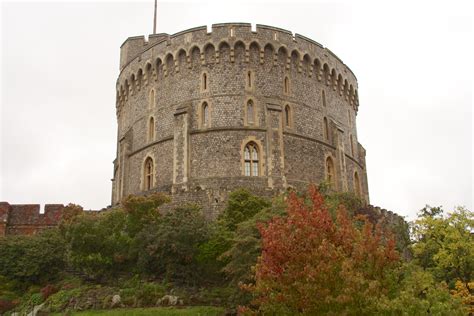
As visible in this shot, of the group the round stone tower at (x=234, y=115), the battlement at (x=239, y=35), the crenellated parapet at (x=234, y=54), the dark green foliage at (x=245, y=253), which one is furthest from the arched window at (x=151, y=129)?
the dark green foliage at (x=245, y=253)

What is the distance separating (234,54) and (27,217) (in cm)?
1606

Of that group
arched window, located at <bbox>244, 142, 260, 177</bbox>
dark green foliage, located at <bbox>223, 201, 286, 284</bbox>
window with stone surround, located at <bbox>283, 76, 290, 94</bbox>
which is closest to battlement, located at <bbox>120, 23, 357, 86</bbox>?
window with stone surround, located at <bbox>283, 76, 290, 94</bbox>

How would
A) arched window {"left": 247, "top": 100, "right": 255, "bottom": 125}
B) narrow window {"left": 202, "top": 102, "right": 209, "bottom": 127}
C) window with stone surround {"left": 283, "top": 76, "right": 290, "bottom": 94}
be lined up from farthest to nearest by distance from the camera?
1. window with stone surround {"left": 283, "top": 76, "right": 290, "bottom": 94}
2. narrow window {"left": 202, "top": 102, "right": 209, "bottom": 127}
3. arched window {"left": 247, "top": 100, "right": 255, "bottom": 125}

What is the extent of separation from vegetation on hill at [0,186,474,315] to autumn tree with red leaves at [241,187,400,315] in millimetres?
32

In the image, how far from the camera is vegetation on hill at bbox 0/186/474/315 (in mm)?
13797

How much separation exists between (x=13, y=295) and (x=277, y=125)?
16.6 metres

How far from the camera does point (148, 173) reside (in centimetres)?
3525

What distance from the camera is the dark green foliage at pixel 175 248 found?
23.0 meters

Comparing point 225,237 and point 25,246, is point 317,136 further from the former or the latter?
point 25,246

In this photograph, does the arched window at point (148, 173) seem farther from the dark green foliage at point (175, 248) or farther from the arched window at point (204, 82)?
the dark green foliage at point (175, 248)

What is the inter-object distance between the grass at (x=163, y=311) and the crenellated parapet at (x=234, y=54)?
17.6 meters

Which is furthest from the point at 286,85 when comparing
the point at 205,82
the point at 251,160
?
the point at 251,160

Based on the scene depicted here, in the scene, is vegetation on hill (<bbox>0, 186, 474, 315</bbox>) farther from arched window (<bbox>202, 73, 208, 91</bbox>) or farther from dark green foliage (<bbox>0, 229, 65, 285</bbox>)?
arched window (<bbox>202, 73, 208, 91</bbox>)

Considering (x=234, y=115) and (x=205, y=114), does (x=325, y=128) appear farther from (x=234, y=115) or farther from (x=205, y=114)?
(x=205, y=114)
